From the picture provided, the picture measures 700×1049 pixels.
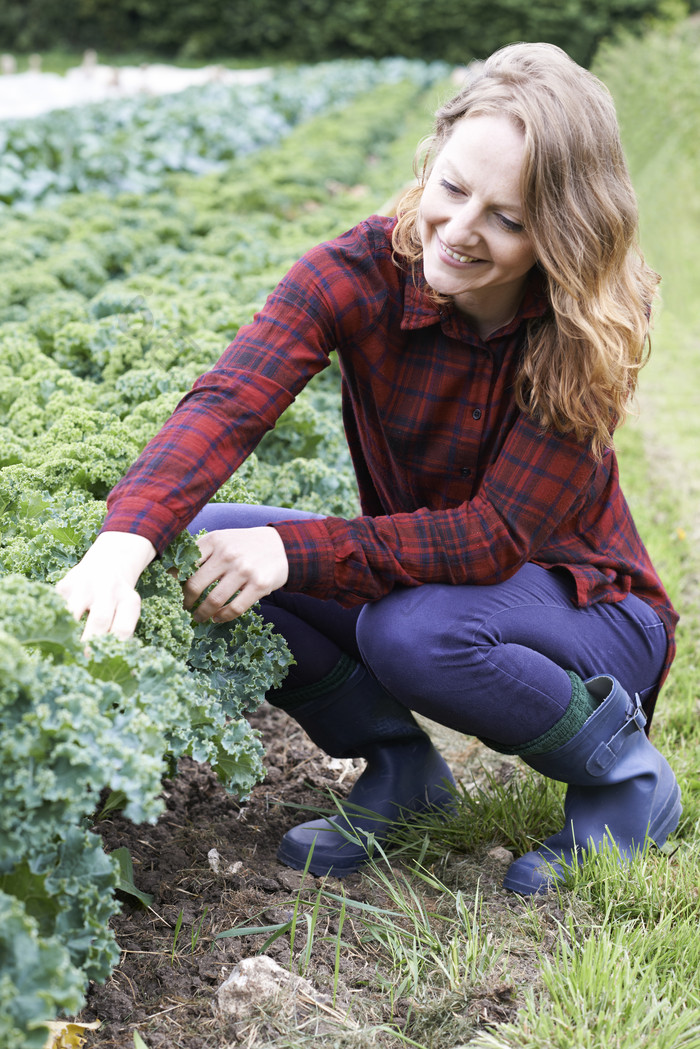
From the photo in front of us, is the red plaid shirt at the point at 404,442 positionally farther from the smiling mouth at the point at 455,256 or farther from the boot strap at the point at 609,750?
the boot strap at the point at 609,750

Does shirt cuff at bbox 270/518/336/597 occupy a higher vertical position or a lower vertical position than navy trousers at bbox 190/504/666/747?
higher

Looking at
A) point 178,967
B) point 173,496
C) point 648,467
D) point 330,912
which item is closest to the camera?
point 173,496

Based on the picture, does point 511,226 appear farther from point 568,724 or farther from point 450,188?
point 568,724

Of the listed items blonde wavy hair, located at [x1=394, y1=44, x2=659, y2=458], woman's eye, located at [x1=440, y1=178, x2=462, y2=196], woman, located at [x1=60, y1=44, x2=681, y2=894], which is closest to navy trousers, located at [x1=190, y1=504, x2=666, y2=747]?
woman, located at [x1=60, y1=44, x2=681, y2=894]

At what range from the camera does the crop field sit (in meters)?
1.54

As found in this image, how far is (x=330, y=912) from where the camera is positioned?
86.0 inches

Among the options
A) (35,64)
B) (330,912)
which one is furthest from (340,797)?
(35,64)

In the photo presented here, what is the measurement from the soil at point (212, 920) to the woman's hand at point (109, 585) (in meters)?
0.68

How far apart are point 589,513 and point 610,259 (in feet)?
2.03

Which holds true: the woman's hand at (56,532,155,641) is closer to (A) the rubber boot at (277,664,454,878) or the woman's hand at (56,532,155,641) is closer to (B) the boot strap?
(A) the rubber boot at (277,664,454,878)

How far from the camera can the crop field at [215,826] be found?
1536mm

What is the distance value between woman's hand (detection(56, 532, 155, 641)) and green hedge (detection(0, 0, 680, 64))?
3059 centimetres

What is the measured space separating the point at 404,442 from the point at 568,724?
2.40 feet

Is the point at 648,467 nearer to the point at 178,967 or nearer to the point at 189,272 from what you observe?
the point at 189,272
